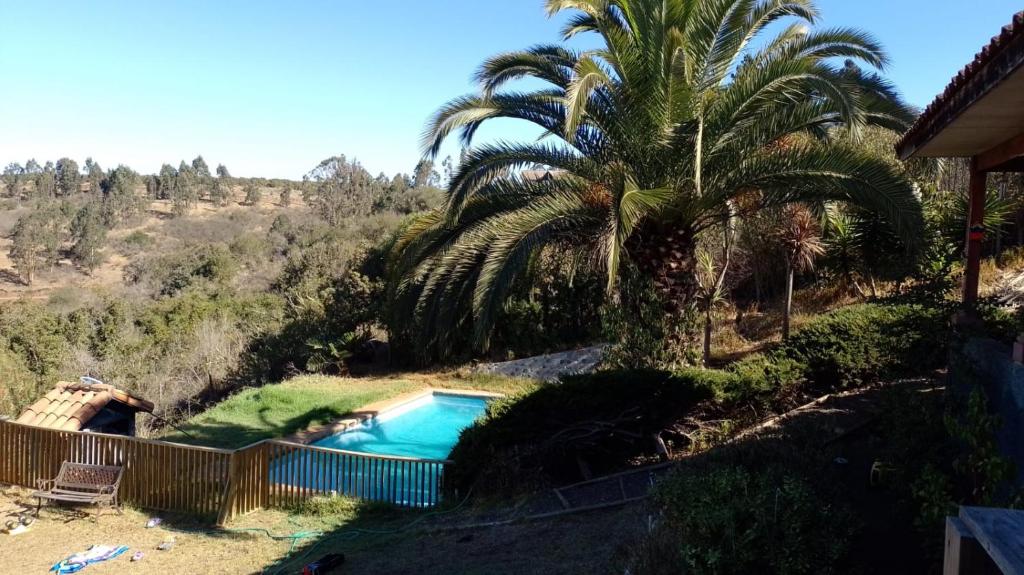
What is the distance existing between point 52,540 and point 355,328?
12200mm

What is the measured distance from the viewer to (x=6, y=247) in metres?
49.2

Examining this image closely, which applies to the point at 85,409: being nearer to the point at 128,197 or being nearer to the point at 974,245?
the point at 974,245

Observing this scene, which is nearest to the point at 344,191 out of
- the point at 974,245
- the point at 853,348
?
the point at 853,348

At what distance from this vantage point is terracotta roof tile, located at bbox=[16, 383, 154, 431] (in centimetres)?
1099

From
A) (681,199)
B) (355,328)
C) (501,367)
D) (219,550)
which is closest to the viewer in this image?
(219,550)

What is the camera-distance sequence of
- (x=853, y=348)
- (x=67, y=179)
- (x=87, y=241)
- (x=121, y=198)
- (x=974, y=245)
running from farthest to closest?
(x=67, y=179) < (x=121, y=198) < (x=87, y=241) < (x=853, y=348) < (x=974, y=245)

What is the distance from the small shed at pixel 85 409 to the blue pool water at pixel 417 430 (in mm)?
3463

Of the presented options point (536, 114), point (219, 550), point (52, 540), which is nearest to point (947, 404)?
point (536, 114)

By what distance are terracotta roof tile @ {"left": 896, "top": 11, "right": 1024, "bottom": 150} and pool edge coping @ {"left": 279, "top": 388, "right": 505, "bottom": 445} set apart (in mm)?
8267

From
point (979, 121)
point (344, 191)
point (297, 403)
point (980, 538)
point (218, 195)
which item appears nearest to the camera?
point (980, 538)

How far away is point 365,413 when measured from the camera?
15.1 m

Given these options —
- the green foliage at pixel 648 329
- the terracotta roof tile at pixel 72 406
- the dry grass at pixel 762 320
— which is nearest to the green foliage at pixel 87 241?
the terracotta roof tile at pixel 72 406

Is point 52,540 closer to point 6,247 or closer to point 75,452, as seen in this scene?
point 75,452

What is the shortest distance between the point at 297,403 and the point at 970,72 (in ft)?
47.5
